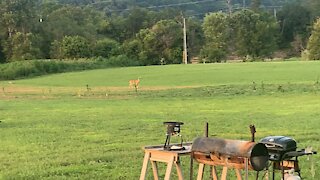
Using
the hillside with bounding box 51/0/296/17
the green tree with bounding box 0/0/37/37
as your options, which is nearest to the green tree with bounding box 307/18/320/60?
the green tree with bounding box 0/0/37/37

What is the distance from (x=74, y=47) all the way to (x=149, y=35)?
428 inches

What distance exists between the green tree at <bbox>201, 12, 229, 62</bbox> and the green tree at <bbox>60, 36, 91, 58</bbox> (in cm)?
1694

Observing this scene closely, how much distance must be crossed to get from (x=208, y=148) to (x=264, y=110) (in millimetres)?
17020

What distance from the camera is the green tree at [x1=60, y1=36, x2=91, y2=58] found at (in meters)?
81.0

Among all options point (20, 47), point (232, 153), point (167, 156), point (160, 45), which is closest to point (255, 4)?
point (160, 45)

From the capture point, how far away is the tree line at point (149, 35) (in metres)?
81.9

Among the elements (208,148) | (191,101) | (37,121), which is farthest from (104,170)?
(191,101)

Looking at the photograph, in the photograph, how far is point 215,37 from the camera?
89062 mm

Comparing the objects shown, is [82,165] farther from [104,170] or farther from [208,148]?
[208,148]

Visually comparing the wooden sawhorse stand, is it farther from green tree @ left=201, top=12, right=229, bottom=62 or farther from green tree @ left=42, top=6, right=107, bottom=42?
green tree @ left=42, top=6, right=107, bottom=42

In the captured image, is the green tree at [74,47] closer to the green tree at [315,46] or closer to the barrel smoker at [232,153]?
the green tree at [315,46]

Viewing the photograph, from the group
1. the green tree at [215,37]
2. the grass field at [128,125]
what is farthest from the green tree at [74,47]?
the grass field at [128,125]

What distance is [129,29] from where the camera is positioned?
99.2 metres

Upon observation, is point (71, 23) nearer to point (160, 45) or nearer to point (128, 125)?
point (160, 45)
